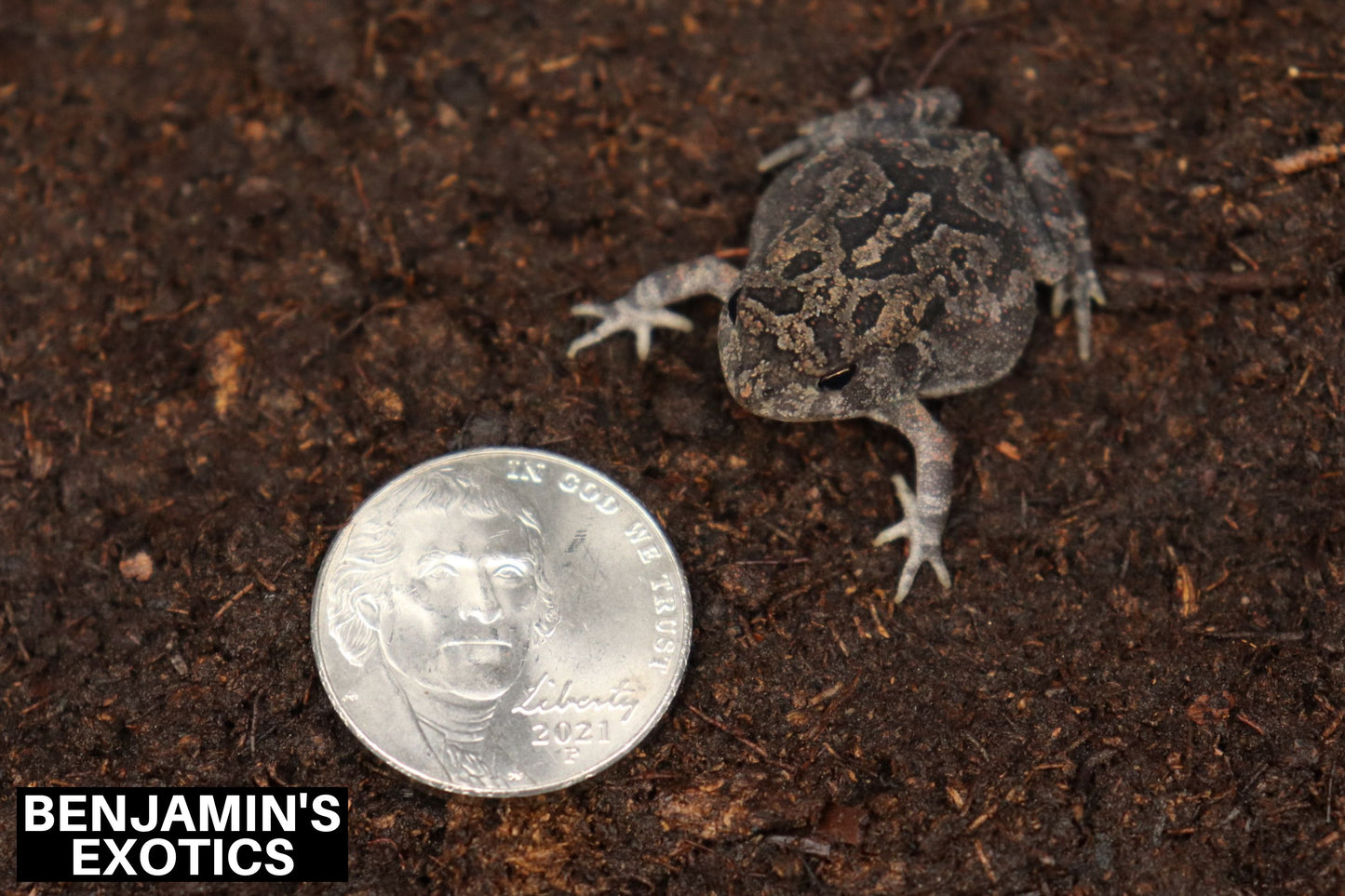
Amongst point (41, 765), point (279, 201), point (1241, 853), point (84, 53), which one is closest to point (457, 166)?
point (279, 201)

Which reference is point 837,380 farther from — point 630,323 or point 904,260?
point 630,323

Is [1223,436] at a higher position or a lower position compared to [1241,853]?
higher

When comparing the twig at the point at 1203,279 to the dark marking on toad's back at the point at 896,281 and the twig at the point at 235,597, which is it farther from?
the twig at the point at 235,597

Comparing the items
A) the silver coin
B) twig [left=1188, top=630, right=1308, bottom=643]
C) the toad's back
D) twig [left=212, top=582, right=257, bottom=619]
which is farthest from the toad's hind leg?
twig [left=212, top=582, right=257, bottom=619]

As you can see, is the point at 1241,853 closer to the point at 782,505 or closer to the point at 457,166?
the point at 782,505

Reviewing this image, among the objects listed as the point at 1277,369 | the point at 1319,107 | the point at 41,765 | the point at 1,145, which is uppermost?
the point at 1,145

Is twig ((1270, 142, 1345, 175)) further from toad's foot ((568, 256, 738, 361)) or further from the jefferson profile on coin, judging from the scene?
the jefferson profile on coin

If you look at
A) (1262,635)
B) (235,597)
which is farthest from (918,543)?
(235,597)

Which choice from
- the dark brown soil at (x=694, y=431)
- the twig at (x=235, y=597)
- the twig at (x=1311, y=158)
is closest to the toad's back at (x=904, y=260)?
the dark brown soil at (x=694, y=431)
